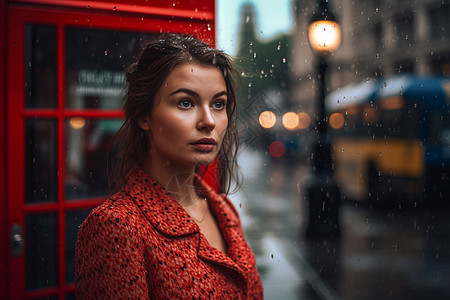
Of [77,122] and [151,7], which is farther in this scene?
[77,122]

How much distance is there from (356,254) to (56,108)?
4.57 m

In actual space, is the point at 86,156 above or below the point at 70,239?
above

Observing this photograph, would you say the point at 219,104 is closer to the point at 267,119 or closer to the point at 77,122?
the point at 267,119

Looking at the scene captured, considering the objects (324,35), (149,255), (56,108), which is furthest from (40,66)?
(324,35)

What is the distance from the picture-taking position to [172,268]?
1.01 m

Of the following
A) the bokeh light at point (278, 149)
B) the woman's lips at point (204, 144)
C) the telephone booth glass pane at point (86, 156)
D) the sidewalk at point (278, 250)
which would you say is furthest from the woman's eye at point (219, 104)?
the bokeh light at point (278, 149)

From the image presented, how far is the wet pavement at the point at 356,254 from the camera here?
12.8 feet

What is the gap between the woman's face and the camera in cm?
106

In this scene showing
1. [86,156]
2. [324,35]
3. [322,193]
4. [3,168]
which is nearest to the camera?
[3,168]

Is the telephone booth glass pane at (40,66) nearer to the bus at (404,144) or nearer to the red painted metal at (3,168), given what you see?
the red painted metal at (3,168)

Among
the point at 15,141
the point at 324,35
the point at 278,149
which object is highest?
the point at 324,35

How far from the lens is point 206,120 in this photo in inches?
41.6

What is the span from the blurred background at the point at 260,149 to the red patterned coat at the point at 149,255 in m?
0.39

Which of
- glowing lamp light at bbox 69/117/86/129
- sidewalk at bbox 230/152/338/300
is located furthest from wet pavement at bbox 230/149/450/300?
glowing lamp light at bbox 69/117/86/129
